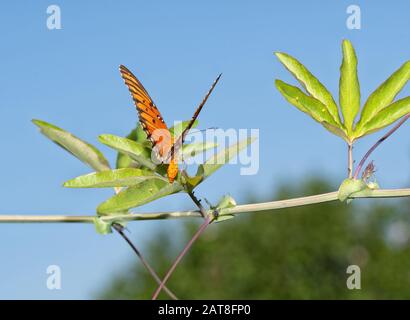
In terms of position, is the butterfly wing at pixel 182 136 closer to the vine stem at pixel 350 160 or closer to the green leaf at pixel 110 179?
the green leaf at pixel 110 179

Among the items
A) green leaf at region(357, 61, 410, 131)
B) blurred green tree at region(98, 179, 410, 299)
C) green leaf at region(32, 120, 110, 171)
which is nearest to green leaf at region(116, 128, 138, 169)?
green leaf at region(32, 120, 110, 171)

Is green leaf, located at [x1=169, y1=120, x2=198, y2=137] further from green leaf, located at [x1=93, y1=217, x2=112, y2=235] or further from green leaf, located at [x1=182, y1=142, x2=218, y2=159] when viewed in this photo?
green leaf, located at [x1=93, y1=217, x2=112, y2=235]

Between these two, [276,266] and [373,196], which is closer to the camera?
[373,196]
